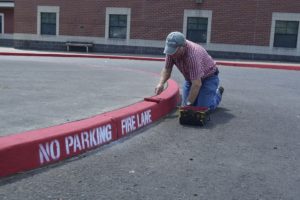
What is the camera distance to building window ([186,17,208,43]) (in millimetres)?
26578

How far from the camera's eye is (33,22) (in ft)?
97.7

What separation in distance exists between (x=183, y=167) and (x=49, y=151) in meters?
1.31

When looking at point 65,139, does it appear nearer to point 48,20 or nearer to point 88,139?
point 88,139

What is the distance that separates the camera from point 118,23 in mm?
28062

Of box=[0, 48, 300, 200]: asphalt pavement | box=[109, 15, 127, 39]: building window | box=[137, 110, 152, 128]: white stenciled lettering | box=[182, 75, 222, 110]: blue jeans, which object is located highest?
box=[109, 15, 127, 39]: building window

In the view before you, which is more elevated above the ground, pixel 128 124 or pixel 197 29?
pixel 197 29

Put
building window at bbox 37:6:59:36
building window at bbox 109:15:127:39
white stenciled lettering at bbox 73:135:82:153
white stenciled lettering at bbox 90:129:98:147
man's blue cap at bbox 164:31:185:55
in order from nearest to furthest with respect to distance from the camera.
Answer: white stenciled lettering at bbox 73:135:82:153 < white stenciled lettering at bbox 90:129:98:147 < man's blue cap at bbox 164:31:185:55 < building window at bbox 109:15:127:39 < building window at bbox 37:6:59:36

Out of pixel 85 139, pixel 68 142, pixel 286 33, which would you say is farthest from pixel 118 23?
pixel 68 142

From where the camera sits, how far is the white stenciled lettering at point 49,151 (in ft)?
13.1

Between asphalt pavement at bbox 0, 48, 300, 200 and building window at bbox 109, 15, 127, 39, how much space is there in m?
22.0

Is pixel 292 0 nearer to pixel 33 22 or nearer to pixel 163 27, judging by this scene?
pixel 163 27

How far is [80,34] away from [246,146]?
24799 millimetres

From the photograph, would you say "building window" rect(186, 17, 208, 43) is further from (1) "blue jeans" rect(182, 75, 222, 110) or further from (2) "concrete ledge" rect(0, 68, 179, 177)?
(2) "concrete ledge" rect(0, 68, 179, 177)

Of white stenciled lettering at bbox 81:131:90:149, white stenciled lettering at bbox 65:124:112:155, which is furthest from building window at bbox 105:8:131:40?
white stenciled lettering at bbox 81:131:90:149
